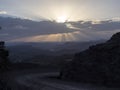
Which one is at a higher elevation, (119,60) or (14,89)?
(119,60)

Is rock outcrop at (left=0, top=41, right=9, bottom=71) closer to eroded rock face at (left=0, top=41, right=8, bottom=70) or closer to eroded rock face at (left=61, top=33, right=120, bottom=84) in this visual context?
eroded rock face at (left=0, top=41, right=8, bottom=70)

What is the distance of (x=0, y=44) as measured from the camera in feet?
210

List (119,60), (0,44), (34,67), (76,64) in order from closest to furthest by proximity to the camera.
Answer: (0,44)
(119,60)
(76,64)
(34,67)

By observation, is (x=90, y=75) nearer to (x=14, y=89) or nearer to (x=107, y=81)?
(x=107, y=81)

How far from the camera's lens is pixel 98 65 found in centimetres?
7006

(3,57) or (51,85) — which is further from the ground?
(3,57)

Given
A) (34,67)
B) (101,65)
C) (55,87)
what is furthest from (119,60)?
(34,67)

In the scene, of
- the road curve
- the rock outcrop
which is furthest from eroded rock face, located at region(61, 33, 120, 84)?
the rock outcrop

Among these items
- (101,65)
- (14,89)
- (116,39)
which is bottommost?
(14,89)

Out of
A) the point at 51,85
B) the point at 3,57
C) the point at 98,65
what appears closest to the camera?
Result: the point at 3,57

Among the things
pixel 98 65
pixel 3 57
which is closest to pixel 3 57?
pixel 3 57

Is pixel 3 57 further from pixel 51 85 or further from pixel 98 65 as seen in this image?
pixel 98 65

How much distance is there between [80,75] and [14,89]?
15.5m

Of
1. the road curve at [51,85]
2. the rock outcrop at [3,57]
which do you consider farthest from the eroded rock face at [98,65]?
the rock outcrop at [3,57]
